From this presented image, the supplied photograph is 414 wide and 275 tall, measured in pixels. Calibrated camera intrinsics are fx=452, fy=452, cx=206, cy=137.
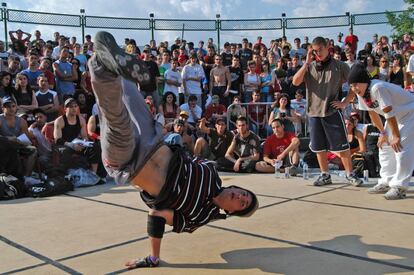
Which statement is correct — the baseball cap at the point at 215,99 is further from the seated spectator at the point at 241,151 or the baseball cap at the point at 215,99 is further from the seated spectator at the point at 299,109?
the seated spectator at the point at 241,151

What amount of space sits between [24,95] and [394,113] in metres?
6.44

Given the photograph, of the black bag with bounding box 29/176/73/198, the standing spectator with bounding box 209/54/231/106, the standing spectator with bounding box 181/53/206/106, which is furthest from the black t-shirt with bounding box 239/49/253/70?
the black bag with bounding box 29/176/73/198

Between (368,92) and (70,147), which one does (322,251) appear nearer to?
(368,92)

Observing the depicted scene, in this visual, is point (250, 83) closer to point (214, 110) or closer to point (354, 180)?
point (214, 110)

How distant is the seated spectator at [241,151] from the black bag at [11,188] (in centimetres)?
337

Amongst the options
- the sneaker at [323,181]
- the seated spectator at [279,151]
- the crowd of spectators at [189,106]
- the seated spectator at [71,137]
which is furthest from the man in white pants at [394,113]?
the seated spectator at [71,137]

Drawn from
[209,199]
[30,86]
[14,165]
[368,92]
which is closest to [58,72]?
[30,86]

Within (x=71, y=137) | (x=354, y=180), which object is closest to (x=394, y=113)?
(x=354, y=180)

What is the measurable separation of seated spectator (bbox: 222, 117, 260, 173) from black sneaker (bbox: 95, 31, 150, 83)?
17.4ft

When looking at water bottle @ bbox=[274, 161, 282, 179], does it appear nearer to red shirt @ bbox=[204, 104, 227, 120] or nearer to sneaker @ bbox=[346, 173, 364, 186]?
sneaker @ bbox=[346, 173, 364, 186]

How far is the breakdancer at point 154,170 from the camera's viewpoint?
270cm

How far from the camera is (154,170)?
2.94 m

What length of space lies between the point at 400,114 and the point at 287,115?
14.8 ft

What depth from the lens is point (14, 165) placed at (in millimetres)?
6340
